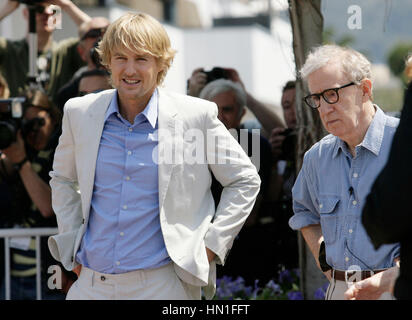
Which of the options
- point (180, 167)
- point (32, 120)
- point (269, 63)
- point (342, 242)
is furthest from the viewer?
point (269, 63)

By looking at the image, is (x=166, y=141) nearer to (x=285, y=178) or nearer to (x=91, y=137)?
(x=91, y=137)

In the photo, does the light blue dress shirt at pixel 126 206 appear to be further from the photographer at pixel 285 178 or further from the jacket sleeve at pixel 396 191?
the photographer at pixel 285 178

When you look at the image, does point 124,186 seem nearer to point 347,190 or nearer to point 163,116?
point 163,116

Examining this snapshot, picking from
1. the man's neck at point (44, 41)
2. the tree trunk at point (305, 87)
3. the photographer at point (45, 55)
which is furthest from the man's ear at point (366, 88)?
the man's neck at point (44, 41)

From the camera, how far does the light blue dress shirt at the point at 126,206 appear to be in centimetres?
288

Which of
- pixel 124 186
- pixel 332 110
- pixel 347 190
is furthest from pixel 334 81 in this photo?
pixel 124 186

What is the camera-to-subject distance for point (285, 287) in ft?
15.1

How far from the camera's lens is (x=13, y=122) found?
4.34 meters

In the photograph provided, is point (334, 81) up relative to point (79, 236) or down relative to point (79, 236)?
up

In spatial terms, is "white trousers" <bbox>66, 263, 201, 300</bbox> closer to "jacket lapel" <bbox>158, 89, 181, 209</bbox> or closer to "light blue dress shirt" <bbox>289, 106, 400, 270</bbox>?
"jacket lapel" <bbox>158, 89, 181, 209</bbox>

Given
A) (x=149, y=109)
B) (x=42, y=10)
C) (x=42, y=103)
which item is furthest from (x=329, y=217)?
(x=42, y=10)

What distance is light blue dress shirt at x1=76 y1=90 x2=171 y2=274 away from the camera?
113 inches

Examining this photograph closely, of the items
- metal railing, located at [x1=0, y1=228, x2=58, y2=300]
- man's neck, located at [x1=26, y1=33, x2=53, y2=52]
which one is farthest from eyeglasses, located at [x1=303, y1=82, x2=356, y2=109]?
man's neck, located at [x1=26, y1=33, x2=53, y2=52]
